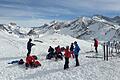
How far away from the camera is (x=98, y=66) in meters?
25.8

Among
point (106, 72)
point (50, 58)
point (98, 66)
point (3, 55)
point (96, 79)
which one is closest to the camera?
point (96, 79)

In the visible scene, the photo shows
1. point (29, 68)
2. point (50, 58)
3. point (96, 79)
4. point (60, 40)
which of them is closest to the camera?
point (96, 79)

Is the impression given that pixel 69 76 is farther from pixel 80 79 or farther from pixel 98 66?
pixel 98 66

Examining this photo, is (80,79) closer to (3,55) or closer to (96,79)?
(96,79)

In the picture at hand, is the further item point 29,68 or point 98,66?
point 29,68

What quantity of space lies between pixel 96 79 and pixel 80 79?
1.33 meters

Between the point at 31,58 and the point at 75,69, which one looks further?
the point at 31,58

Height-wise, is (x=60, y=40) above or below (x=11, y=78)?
above

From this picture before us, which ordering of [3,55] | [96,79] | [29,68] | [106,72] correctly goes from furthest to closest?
[3,55]
[29,68]
[106,72]
[96,79]

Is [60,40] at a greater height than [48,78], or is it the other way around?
[60,40]

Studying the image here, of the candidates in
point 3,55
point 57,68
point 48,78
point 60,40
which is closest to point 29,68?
point 57,68

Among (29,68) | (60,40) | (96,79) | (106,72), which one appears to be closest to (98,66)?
(106,72)

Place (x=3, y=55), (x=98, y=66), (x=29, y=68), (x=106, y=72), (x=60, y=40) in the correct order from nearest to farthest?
(x=106, y=72) < (x=98, y=66) < (x=29, y=68) < (x=3, y=55) < (x=60, y=40)

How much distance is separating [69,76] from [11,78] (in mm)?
5305
